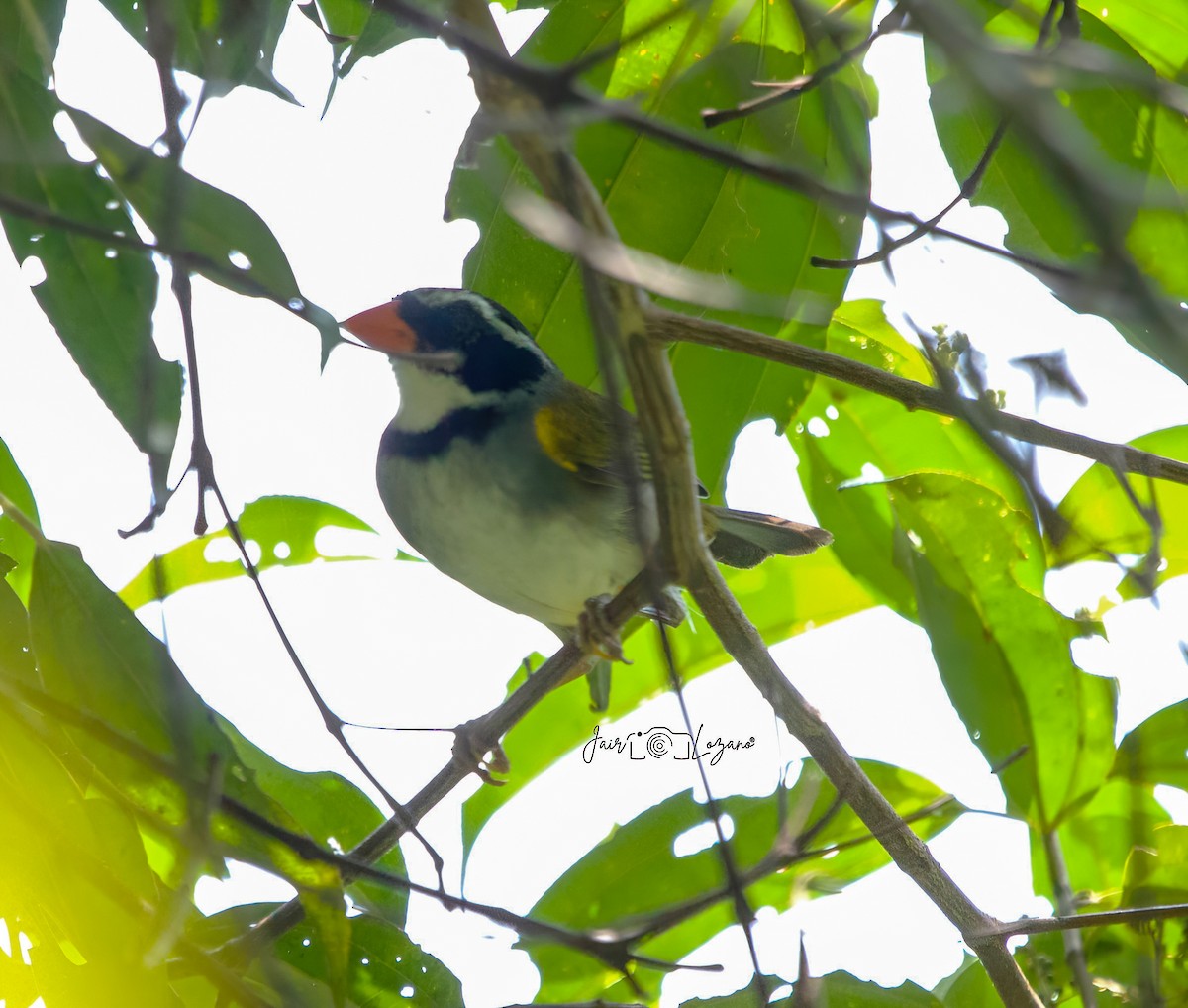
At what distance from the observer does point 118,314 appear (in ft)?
6.24

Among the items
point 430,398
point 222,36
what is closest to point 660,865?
point 430,398

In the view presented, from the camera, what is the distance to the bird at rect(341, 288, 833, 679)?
3.15 meters

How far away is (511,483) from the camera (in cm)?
315

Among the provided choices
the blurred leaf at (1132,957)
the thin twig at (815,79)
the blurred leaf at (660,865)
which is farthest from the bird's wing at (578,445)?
the thin twig at (815,79)

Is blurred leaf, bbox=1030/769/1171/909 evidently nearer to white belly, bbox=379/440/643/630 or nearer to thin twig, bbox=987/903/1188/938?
thin twig, bbox=987/903/1188/938

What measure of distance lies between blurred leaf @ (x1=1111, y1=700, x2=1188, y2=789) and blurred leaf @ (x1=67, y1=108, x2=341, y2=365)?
1.94 meters

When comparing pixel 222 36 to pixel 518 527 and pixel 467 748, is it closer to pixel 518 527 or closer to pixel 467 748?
pixel 467 748

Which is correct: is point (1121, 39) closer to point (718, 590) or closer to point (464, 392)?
point (718, 590)

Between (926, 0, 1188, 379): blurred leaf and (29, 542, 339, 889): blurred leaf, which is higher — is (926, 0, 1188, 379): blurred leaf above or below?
above

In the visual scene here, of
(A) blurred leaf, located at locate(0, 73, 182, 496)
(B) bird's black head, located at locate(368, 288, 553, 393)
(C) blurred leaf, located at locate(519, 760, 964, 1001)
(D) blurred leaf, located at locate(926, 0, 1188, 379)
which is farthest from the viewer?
(B) bird's black head, located at locate(368, 288, 553, 393)

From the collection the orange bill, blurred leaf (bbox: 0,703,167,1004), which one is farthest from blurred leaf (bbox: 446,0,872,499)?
blurred leaf (bbox: 0,703,167,1004)

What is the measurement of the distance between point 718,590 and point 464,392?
1.49 metres

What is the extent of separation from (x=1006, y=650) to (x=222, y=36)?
6.20 feet

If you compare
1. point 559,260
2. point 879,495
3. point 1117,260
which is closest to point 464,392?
point 559,260
